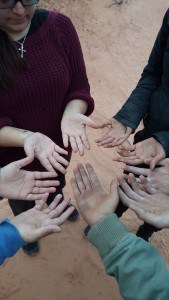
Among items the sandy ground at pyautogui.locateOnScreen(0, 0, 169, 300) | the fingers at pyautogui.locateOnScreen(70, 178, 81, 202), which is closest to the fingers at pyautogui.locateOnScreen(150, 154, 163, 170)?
the fingers at pyautogui.locateOnScreen(70, 178, 81, 202)

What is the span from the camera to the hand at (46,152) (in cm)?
186

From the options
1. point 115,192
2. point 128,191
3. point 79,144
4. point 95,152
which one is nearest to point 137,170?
point 128,191

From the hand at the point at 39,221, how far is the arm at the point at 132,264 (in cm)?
28

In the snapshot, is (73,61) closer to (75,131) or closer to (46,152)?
(75,131)

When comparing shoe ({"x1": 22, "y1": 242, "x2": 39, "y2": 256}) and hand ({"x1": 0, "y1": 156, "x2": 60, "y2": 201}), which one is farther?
shoe ({"x1": 22, "y1": 242, "x2": 39, "y2": 256})

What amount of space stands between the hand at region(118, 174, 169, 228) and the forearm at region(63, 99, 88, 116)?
0.50m

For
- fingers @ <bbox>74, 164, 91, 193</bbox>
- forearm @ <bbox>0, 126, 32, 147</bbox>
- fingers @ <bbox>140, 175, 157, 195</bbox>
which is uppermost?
forearm @ <bbox>0, 126, 32, 147</bbox>

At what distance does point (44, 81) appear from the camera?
1802 mm

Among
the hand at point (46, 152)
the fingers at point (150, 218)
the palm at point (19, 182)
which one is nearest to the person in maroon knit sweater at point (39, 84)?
the hand at point (46, 152)

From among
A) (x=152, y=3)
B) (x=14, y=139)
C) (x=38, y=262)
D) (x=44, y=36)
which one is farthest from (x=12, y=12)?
(x=152, y=3)

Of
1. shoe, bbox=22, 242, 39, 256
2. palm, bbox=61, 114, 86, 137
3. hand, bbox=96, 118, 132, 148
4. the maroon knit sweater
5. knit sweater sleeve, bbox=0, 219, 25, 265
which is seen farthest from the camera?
shoe, bbox=22, 242, 39, 256

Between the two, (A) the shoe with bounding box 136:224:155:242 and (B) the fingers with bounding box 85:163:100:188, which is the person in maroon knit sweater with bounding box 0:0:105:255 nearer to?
(B) the fingers with bounding box 85:163:100:188

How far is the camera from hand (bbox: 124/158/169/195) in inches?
76.5

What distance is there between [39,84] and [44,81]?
0.03 metres
